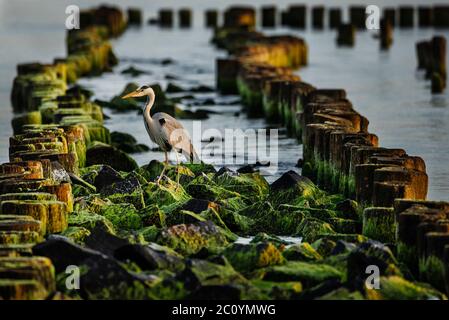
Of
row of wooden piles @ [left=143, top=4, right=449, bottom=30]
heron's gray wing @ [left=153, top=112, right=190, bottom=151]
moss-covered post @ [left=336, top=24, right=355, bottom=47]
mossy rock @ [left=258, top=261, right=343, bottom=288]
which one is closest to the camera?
mossy rock @ [left=258, top=261, right=343, bottom=288]

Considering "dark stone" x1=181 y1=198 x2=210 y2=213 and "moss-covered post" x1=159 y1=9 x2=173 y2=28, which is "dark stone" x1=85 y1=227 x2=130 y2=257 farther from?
"moss-covered post" x1=159 y1=9 x2=173 y2=28

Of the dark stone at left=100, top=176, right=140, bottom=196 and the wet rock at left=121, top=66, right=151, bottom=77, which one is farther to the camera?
the wet rock at left=121, top=66, right=151, bottom=77

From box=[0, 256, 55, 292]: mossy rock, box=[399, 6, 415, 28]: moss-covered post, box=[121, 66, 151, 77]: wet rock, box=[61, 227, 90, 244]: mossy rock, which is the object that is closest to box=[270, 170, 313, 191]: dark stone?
box=[61, 227, 90, 244]: mossy rock

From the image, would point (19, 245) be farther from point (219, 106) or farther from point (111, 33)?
point (111, 33)

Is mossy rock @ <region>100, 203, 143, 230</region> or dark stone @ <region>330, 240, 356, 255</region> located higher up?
dark stone @ <region>330, 240, 356, 255</region>

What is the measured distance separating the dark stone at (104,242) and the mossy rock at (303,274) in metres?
1.17

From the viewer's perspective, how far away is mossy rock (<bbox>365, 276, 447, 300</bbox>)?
9742mm

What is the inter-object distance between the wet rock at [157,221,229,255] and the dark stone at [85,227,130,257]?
17.2 inches

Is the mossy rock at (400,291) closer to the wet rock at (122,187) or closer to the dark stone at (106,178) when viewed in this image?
the wet rock at (122,187)

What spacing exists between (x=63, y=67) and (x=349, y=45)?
14.2m

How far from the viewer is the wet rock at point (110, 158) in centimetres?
1560

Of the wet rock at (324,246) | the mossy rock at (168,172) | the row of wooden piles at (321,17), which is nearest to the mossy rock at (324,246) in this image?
the wet rock at (324,246)

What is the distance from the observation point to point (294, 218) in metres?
12.4

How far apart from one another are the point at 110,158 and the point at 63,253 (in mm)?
5528
